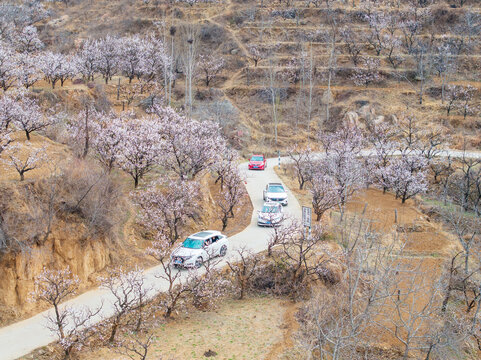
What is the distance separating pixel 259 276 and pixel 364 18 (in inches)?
2147

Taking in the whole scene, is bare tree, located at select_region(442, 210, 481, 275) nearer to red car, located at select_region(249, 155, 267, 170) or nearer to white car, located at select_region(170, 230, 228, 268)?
white car, located at select_region(170, 230, 228, 268)

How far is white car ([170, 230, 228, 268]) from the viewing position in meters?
19.0

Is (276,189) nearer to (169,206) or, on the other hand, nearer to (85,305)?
(169,206)

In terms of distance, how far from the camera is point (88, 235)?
18.5 meters

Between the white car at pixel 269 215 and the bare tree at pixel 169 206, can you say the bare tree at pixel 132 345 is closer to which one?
the bare tree at pixel 169 206

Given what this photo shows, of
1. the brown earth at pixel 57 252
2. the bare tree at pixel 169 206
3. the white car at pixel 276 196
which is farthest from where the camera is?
the white car at pixel 276 196

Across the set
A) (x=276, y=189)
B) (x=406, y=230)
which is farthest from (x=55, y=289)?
(x=406, y=230)

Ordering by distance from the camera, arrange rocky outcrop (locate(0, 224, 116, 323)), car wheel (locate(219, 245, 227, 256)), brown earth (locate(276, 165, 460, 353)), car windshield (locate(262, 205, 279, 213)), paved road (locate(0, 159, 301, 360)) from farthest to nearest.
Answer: car windshield (locate(262, 205, 279, 213)), car wheel (locate(219, 245, 227, 256)), brown earth (locate(276, 165, 460, 353)), rocky outcrop (locate(0, 224, 116, 323)), paved road (locate(0, 159, 301, 360))

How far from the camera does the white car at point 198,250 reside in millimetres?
18984

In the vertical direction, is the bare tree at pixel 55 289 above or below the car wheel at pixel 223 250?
above

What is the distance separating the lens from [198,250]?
19500mm

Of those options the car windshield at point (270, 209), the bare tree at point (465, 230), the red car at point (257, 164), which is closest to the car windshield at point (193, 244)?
the car windshield at point (270, 209)

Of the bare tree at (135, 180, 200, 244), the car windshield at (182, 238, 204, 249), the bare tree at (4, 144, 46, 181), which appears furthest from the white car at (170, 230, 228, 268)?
the bare tree at (4, 144, 46, 181)

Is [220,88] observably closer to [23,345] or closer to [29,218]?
[29,218]
